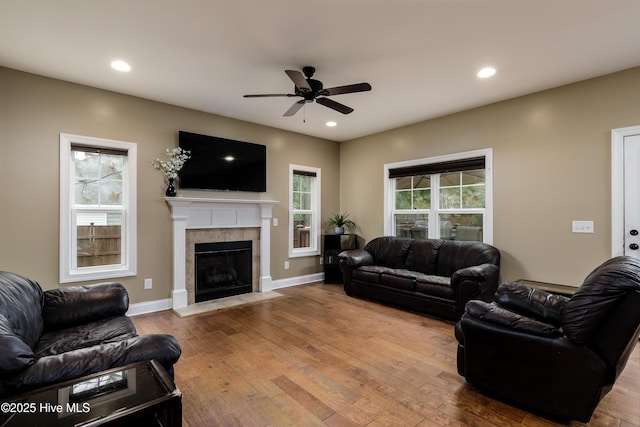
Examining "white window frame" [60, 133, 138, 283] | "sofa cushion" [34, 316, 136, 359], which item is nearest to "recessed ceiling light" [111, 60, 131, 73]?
"white window frame" [60, 133, 138, 283]

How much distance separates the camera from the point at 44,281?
338 centimetres

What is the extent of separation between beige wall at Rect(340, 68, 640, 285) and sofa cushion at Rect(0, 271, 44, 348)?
483 centimetres

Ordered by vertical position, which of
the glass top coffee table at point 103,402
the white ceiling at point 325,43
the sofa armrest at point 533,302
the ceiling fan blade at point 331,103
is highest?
the white ceiling at point 325,43

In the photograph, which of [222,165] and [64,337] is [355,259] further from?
[64,337]

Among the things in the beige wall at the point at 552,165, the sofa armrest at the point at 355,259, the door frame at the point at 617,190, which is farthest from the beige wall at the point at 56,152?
the door frame at the point at 617,190

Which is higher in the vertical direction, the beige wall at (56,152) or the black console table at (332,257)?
the beige wall at (56,152)

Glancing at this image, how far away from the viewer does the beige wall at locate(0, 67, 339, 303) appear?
10.5 feet

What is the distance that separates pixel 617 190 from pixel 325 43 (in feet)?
11.2

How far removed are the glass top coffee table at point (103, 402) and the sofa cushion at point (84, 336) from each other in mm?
702

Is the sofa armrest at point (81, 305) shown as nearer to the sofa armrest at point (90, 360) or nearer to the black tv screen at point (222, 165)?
the sofa armrest at point (90, 360)

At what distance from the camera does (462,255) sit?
424 centimetres

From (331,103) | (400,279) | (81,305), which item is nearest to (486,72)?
(331,103)

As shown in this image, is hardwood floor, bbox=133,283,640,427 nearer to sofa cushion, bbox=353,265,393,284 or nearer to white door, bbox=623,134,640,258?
sofa cushion, bbox=353,265,393,284

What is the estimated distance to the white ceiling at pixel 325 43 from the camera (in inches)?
90.4
